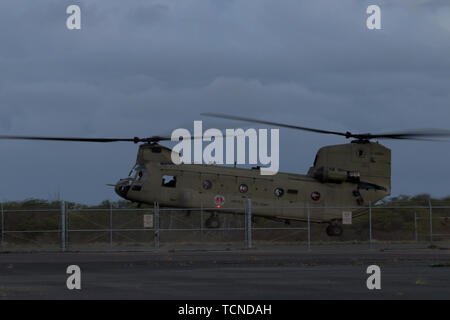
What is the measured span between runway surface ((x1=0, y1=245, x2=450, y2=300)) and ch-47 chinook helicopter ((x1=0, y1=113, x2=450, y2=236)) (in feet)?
34.4

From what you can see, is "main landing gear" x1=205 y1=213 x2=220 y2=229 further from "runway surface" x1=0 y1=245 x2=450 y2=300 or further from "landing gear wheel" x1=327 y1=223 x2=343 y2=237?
"runway surface" x1=0 y1=245 x2=450 y2=300

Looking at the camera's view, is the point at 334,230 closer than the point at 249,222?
No

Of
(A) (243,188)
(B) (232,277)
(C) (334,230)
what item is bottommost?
(B) (232,277)

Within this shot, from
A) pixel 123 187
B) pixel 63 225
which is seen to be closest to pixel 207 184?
pixel 123 187

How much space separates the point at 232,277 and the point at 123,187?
64.8 ft

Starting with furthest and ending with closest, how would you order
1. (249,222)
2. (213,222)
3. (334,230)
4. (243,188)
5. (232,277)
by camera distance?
(334,230) < (243,188) < (213,222) < (249,222) < (232,277)

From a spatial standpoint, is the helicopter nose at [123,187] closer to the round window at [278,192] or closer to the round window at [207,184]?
the round window at [207,184]

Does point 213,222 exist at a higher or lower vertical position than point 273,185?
lower

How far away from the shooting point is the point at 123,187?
125 feet

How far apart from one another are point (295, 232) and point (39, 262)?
29.0 meters

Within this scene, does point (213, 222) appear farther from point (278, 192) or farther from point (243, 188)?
point (278, 192)

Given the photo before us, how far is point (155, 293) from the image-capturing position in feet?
50.4

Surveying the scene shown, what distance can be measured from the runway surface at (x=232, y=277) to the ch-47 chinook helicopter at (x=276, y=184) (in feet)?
34.4
